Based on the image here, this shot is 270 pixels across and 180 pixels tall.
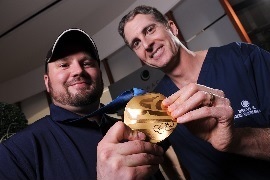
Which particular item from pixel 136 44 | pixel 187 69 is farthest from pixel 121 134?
pixel 136 44

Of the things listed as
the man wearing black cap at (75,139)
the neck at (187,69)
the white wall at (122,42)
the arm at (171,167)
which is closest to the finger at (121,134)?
the man wearing black cap at (75,139)

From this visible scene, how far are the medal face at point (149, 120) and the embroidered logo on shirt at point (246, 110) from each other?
517 mm

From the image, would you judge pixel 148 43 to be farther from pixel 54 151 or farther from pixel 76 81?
pixel 54 151

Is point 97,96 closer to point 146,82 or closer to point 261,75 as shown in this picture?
point 261,75

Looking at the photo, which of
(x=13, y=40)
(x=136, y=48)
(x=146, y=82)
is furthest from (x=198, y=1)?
(x=13, y=40)

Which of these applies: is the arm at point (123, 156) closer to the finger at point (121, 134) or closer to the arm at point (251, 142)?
the finger at point (121, 134)

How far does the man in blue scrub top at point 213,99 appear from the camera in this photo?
25.0 inches

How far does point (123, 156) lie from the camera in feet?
1.75

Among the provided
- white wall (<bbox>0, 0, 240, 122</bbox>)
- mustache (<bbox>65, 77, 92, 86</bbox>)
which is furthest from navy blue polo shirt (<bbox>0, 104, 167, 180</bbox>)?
white wall (<bbox>0, 0, 240, 122</bbox>)

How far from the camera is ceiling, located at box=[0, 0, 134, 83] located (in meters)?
3.38

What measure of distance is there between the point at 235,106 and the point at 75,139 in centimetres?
65

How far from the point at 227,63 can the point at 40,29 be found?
3327 millimetres

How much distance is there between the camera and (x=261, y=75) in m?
1.04

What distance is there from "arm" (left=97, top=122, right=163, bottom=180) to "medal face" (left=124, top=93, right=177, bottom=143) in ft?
0.08
